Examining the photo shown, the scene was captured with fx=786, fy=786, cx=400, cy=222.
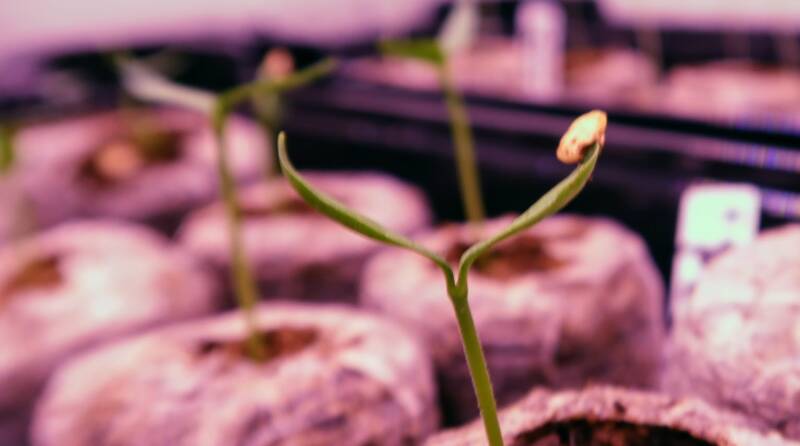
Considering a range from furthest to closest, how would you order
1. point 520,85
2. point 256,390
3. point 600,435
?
point 520,85 < point 256,390 < point 600,435

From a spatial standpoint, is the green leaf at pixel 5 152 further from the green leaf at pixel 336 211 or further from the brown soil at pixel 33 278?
the green leaf at pixel 336 211

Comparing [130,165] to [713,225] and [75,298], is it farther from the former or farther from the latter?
[713,225]

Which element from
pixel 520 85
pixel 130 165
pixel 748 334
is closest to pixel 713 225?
pixel 748 334

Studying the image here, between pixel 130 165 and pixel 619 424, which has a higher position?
pixel 619 424

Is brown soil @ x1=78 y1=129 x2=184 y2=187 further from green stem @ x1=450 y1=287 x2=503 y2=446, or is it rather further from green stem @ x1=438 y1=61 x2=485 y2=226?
green stem @ x1=450 y1=287 x2=503 y2=446

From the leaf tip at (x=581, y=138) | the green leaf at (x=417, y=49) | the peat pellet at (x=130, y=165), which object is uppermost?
the leaf tip at (x=581, y=138)

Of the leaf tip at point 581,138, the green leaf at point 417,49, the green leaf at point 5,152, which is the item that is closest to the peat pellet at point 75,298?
the green leaf at point 5,152

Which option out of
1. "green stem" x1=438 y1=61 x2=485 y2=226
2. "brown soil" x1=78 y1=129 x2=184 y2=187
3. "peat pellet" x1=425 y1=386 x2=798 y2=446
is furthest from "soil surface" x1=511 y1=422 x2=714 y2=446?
"brown soil" x1=78 y1=129 x2=184 y2=187

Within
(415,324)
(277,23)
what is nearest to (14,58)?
(277,23)
